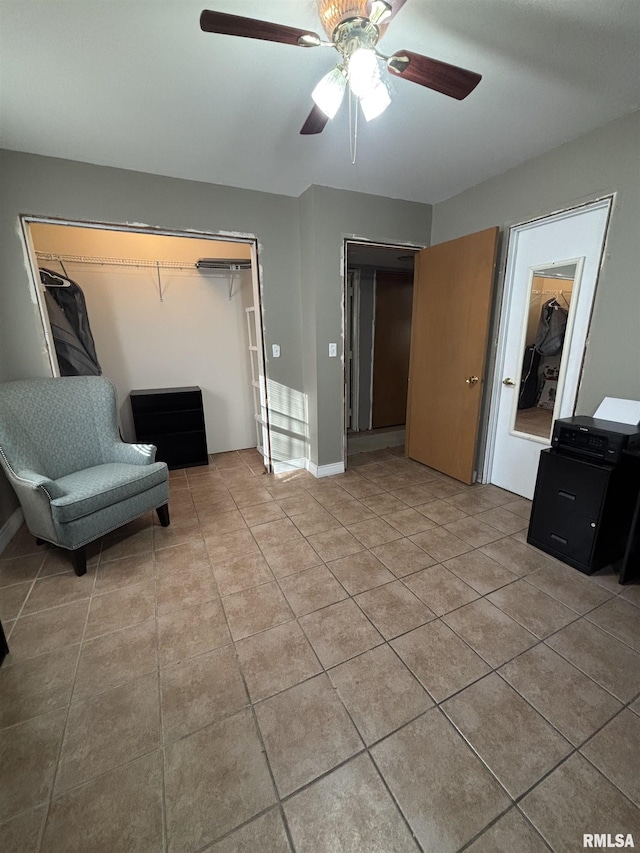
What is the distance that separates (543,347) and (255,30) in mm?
2441

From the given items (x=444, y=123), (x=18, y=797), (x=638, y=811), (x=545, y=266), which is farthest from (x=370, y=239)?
(x=18, y=797)

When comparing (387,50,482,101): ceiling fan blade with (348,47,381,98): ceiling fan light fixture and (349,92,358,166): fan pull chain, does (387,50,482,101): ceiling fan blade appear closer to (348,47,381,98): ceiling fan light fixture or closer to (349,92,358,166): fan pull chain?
(348,47,381,98): ceiling fan light fixture

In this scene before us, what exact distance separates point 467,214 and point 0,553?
13.9 feet

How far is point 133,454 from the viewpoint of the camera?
7.87 feet

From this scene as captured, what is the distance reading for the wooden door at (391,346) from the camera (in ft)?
15.3

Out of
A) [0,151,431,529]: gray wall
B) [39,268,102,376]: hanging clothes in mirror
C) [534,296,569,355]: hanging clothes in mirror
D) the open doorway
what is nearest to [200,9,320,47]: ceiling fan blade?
[0,151,431,529]: gray wall

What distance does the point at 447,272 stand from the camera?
296 centimetres

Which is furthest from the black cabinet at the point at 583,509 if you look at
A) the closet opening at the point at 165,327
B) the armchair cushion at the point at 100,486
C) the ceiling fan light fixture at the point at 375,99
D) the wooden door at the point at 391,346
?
the wooden door at the point at 391,346

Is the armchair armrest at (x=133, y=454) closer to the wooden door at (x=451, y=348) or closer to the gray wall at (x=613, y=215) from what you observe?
the wooden door at (x=451, y=348)

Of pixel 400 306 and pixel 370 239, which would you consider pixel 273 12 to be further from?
pixel 400 306

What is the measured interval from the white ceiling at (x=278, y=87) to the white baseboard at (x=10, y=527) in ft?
7.85

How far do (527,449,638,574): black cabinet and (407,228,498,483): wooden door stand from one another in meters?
0.93

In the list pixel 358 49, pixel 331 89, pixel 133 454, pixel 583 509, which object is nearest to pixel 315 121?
pixel 331 89

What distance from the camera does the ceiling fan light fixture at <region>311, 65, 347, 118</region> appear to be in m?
1.21
